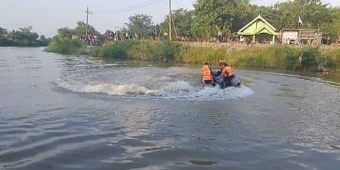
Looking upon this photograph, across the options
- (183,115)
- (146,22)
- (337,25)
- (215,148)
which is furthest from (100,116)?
(146,22)

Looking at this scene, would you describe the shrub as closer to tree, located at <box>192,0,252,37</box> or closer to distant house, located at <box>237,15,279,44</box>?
distant house, located at <box>237,15,279,44</box>

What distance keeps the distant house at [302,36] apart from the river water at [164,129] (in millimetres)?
35555

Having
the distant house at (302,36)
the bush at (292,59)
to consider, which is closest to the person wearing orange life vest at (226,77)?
the bush at (292,59)

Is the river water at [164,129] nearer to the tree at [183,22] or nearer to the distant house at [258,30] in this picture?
the distant house at [258,30]

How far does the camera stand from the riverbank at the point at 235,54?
40969 mm

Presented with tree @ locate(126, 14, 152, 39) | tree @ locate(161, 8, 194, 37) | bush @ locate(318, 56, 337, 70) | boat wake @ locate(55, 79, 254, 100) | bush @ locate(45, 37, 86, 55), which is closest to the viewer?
boat wake @ locate(55, 79, 254, 100)

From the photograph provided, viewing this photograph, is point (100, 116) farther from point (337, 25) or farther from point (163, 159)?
point (337, 25)

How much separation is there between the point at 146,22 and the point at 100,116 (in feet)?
305

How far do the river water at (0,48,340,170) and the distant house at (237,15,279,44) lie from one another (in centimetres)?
3838

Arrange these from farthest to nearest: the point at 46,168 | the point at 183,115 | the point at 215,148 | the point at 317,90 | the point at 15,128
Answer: the point at 317,90 → the point at 183,115 → the point at 15,128 → the point at 215,148 → the point at 46,168

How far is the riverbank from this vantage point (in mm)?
40969

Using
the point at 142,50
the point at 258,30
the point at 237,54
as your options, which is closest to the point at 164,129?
the point at 237,54

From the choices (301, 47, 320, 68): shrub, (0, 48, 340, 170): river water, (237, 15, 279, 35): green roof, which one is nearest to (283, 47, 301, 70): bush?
(301, 47, 320, 68): shrub

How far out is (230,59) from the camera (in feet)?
151
